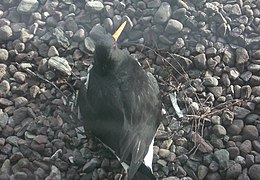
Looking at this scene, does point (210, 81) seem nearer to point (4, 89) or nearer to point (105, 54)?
point (105, 54)

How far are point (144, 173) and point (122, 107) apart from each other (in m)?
0.35

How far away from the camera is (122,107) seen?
306cm

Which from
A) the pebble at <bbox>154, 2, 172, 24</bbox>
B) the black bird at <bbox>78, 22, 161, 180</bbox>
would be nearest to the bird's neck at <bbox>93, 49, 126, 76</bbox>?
the black bird at <bbox>78, 22, 161, 180</bbox>

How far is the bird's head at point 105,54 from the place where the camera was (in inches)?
122

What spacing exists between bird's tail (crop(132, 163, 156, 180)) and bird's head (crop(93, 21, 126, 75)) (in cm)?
54

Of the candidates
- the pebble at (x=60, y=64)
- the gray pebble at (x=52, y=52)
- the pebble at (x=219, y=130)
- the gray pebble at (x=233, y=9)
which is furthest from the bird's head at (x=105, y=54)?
the gray pebble at (x=233, y=9)

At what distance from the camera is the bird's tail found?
301 centimetres

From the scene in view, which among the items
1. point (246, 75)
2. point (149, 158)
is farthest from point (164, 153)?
point (246, 75)

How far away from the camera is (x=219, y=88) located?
137 inches

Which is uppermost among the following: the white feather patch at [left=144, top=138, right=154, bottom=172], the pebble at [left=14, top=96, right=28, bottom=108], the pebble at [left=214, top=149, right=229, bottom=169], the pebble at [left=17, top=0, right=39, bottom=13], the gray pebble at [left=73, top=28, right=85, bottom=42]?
the pebble at [left=17, top=0, right=39, bottom=13]

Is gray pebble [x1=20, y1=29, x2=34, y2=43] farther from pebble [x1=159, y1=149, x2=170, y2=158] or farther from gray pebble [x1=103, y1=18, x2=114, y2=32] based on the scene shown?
pebble [x1=159, y1=149, x2=170, y2=158]

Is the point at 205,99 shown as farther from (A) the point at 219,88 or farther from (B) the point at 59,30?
(B) the point at 59,30

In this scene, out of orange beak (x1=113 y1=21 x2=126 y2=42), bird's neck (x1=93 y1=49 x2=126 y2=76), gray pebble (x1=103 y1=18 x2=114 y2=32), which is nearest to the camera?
bird's neck (x1=93 y1=49 x2=126 y2=76)

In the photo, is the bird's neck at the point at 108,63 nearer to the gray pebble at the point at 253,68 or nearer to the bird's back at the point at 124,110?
the bird's back at the point at 124,110
